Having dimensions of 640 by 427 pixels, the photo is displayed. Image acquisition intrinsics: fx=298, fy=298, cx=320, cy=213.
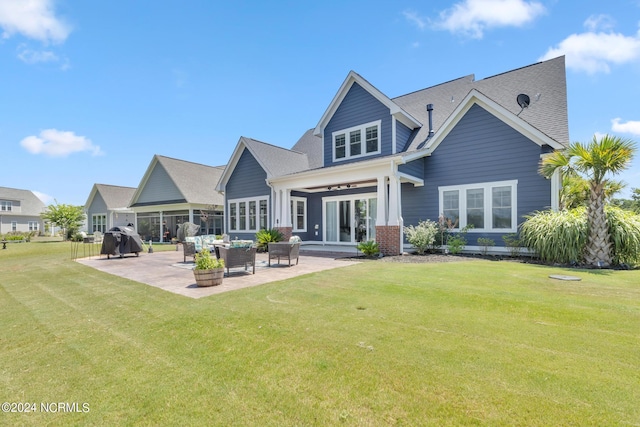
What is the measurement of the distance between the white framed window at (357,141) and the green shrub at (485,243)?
5989mm

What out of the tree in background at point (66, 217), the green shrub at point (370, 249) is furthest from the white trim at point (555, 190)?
the tree in background at point (66, 217)

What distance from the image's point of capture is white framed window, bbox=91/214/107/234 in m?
33.2

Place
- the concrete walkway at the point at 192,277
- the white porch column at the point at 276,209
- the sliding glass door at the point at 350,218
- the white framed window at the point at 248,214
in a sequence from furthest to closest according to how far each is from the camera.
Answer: the white framed window at the point at 248,214, the white porch column at the point at 276,209, the sliding glass door at the point at 350,218, the concrete walkway at the point at 192,277

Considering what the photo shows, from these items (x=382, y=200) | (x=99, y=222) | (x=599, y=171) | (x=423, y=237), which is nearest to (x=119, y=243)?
(x=382, y=200)

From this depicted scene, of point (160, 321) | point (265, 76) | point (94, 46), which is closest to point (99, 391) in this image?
point (160, 321)

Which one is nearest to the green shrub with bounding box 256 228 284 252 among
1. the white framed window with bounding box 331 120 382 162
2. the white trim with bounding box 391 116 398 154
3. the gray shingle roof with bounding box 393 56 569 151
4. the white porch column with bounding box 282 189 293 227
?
the white porch column with bounding box 282 189 293 227

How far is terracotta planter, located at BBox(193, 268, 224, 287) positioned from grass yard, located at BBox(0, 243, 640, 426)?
0.92 metres

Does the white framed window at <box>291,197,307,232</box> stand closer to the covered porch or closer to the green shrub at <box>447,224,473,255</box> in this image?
the covered porch

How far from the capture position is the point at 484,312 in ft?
15.5

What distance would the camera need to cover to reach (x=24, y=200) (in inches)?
1805

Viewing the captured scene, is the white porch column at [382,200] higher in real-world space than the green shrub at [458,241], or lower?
higher

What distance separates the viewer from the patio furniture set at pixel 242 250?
8.11 m

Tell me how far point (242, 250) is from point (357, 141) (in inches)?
367

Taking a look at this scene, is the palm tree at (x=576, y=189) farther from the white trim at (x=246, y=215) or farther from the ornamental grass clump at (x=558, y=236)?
the white trim at (x=246, y=215)
